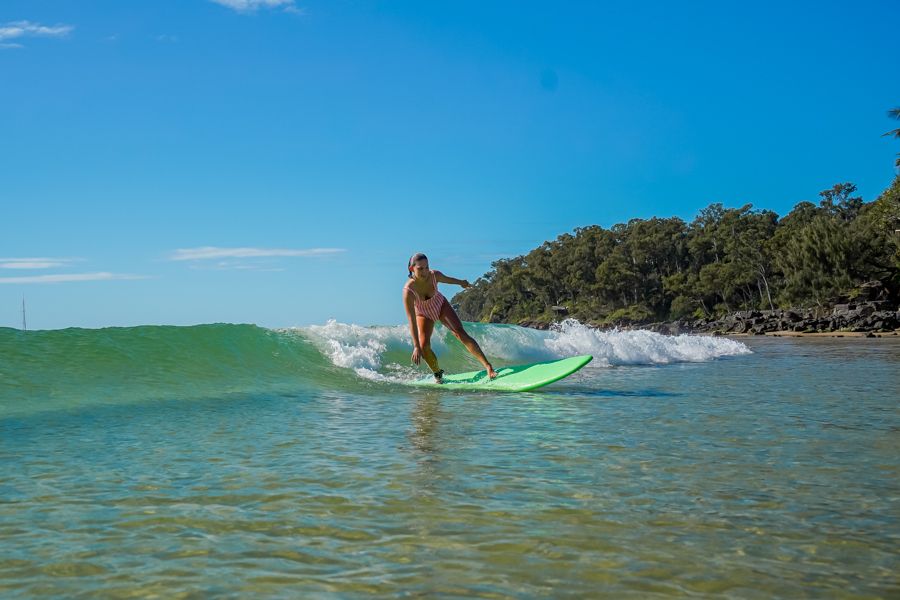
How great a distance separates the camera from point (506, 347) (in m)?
22.5

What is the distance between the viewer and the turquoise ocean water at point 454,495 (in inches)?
125

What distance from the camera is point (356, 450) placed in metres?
6.05

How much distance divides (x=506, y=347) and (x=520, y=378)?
11216 millimetres

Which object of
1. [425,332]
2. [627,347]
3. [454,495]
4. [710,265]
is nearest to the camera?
[454,495]

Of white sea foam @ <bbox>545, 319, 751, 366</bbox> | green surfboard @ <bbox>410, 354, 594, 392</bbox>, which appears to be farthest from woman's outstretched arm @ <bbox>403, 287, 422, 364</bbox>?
white sea foam @ <bbox>545, 319, 751, 366</bbox>

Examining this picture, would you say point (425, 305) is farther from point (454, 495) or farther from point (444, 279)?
point (454, 495)

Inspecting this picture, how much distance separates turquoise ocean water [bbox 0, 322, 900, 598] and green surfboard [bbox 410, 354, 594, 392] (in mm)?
552

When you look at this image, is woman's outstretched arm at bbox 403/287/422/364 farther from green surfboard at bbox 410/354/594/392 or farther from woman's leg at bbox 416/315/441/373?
green surfboard at bbox 410/354/594/392

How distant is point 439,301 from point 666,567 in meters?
8.58

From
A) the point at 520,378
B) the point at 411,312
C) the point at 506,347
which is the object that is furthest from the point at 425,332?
the point at 506,347

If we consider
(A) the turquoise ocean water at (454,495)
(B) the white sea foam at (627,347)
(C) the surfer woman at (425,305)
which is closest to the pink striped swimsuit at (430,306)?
(C) the surfer woman at (425,305)

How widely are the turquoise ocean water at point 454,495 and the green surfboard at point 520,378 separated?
0.55 metres

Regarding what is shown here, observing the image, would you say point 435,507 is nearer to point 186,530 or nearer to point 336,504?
point 336,504

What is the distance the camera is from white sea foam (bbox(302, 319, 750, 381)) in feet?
54.0
